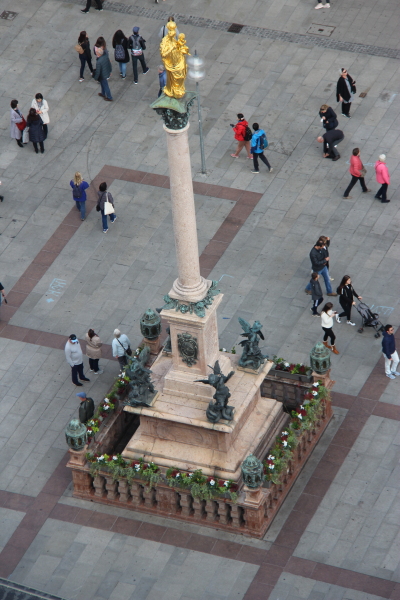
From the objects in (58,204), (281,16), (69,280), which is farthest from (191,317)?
(281,16)

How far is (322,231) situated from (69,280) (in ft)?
24.1

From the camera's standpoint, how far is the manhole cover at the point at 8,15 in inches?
1927

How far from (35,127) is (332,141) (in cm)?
912

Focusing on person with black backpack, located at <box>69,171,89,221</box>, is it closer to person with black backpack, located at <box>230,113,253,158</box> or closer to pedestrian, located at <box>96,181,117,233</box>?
pedestrian, located at <box>96,181,117,233</box>

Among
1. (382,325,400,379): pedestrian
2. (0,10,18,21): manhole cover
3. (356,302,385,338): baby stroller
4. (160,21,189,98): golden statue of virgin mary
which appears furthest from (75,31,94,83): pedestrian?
(160,21,189,98): golden statue of virgin mary

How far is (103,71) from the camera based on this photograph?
4434cm

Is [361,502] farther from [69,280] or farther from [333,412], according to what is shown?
[69,280]

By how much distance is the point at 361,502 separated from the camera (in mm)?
31656

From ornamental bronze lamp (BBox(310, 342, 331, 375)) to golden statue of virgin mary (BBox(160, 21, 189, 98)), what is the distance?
8.11 meters

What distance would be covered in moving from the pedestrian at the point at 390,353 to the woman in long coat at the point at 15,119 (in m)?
14.7

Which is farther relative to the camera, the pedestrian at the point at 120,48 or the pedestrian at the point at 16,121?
the pedestrian at the point at 120,48

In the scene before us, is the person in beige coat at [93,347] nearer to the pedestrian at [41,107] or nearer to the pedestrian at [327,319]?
the pedestrian at [327,319]

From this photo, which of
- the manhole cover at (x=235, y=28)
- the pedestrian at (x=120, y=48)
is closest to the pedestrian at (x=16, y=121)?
the pedestrian at (x=120, y=48)

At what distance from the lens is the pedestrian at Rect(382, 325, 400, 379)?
1339 inches
